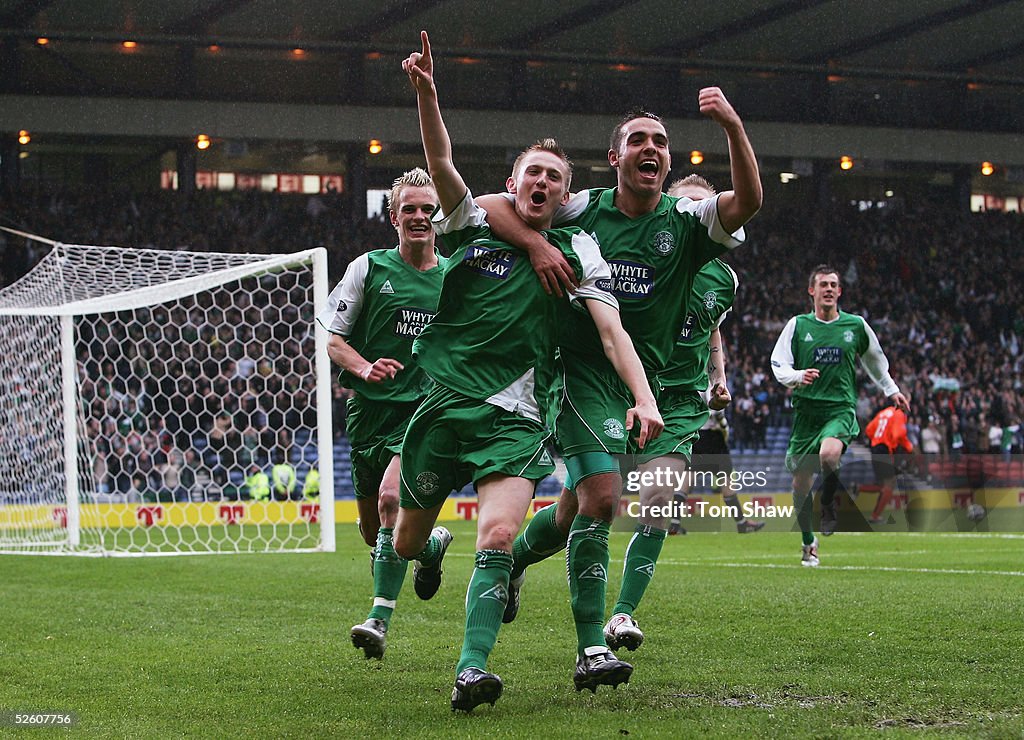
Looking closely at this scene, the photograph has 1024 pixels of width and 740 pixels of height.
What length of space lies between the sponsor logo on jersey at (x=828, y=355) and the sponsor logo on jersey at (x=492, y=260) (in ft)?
24.1

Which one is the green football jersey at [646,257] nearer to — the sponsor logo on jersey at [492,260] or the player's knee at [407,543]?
the sponsor logo on jersey at [492,260]

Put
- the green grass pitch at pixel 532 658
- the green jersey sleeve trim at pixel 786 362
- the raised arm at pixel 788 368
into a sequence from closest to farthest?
1. the green grass pitch at pixel 532 658
2. the raised arm at pixel 788 368
3. the green jersey sleeve trim at pixel 786 362

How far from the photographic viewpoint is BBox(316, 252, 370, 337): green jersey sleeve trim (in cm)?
674

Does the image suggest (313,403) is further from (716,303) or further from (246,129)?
(716,303)

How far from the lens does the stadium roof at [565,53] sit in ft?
98.9

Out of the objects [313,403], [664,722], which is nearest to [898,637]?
[664,722]

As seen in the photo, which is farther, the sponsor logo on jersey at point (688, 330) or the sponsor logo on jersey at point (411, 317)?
the sponsor logo on jersey at point (688, 330)

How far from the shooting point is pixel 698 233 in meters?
5.53

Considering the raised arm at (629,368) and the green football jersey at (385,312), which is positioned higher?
the green football jersey at (385,312)

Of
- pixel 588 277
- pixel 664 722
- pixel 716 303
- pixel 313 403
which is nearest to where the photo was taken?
pixel 664 722

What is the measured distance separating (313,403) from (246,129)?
395 inches

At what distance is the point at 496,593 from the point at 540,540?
1507 mm

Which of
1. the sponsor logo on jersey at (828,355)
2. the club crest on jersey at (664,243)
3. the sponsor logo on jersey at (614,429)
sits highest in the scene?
the club crest on jersey at (664,243)

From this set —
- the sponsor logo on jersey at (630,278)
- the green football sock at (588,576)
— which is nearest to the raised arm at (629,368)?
the sponsor logo on jersey at (630,278)
